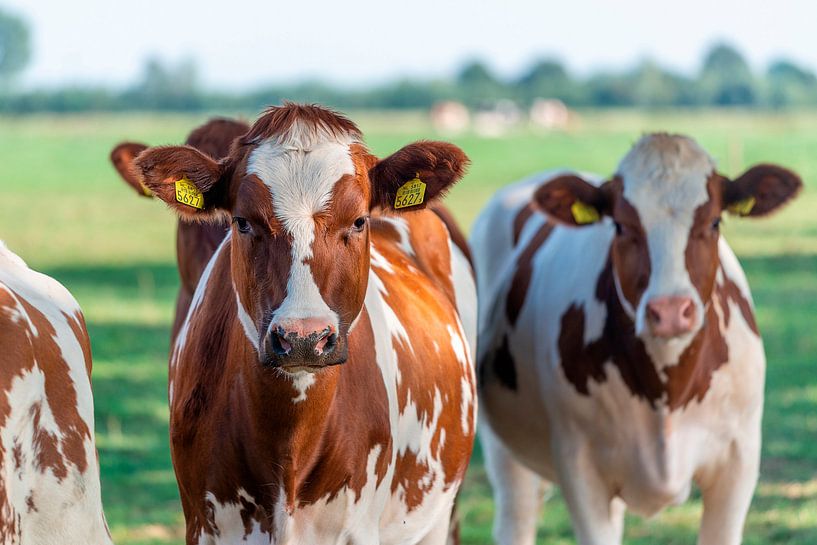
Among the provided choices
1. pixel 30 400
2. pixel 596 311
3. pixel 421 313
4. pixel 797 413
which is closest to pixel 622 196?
pixel 596 311

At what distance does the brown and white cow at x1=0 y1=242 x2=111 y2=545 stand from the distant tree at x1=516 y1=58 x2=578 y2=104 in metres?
90.2

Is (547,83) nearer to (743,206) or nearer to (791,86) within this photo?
(791,86)

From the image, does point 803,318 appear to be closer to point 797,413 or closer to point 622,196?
point 797,413

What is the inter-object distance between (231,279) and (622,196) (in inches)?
77.1

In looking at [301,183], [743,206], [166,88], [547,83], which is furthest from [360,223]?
[547,83]

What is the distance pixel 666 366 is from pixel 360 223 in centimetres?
199

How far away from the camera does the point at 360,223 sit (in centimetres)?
398

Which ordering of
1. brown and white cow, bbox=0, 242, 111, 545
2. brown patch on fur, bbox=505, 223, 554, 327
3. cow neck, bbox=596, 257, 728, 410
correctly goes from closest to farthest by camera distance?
1. brown and white cow, bbox=0, 242, 111, 545
2. cow neck, bbox=596, 257, 728, 410
3. brown patch on fur, bbox=505, 223, 554, 327

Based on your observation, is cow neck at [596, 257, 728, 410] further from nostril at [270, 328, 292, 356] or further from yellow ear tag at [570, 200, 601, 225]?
nostril at [270, 328, 292, 356]

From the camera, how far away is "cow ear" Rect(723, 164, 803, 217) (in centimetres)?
561

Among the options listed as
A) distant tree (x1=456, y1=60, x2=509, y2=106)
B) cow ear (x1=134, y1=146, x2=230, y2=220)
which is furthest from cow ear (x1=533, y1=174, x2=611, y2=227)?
distant tree (x1=456, y1=60, x2=509, y2=106)

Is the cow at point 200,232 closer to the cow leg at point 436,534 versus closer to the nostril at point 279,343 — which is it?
the cow leg at point 436,534

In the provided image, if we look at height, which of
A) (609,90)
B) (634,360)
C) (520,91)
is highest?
(634,360)

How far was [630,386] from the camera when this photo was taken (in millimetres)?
5555
